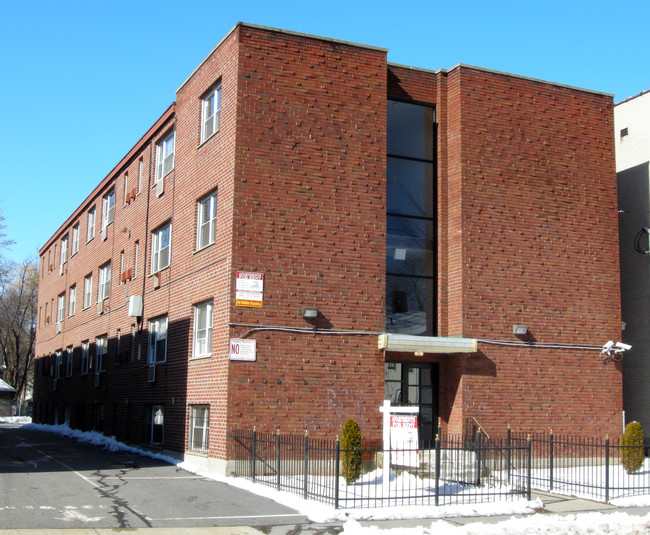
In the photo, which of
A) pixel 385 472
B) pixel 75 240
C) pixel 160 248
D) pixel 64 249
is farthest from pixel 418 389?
pixel 64 249

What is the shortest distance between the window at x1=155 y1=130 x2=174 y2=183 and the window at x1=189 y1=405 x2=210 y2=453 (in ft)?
27.5

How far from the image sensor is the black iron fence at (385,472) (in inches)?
589

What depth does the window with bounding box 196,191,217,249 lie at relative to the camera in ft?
68.6

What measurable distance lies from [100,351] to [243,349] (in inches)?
634

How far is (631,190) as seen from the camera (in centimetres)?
2511

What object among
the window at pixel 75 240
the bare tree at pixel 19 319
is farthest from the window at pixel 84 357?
the bare tree at pixel 19 319

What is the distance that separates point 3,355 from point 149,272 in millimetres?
62899

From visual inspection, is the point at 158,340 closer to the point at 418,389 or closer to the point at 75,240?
the point at 418,389

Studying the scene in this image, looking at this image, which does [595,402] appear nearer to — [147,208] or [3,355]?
[147,208]

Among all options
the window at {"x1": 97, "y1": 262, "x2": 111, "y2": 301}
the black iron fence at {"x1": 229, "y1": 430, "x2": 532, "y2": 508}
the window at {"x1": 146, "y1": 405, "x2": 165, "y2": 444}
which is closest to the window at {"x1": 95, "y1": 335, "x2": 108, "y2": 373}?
the window at {"x1": 97, "y1": 262, "x2": 111, "y2": 301}

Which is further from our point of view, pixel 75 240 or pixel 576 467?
pixel 75 240

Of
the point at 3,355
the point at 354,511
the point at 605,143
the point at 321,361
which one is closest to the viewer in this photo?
the point at 354,511

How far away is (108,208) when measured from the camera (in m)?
34.0

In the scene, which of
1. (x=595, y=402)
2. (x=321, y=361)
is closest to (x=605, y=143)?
(x=595, y=402)
